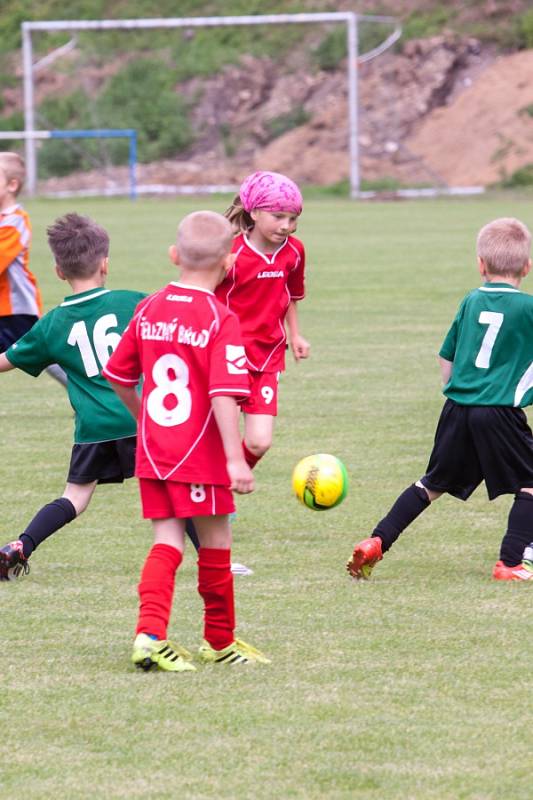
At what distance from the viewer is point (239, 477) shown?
4.33 meters

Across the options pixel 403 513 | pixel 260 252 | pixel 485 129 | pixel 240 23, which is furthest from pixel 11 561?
pixel 485 129

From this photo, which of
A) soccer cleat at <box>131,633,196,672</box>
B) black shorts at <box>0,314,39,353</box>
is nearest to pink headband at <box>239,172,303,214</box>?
soccer cleat at <box>131,633,196,672</box>

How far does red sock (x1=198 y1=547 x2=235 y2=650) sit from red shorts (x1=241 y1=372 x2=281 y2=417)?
1715mm

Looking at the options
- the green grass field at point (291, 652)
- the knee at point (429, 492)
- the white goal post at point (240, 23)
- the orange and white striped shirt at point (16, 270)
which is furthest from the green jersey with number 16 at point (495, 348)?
the white goal post at point (240, 23)

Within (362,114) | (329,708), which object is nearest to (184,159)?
(362,114)

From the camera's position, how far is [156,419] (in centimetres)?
453

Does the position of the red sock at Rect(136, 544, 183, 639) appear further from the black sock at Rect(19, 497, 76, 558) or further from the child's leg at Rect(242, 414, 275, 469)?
the child's leg at Rect(242, 414, 275, 469)

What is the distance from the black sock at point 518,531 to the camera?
19.0 feet

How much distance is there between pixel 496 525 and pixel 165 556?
2.52m

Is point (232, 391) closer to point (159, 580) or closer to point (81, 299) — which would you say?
point (159, 580)

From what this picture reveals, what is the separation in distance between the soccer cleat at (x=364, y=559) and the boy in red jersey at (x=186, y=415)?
1.15 metres

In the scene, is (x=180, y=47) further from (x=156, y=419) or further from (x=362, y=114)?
(x=156, y=419)

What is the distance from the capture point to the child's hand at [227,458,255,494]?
4.33 meters

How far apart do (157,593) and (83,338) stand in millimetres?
1294
